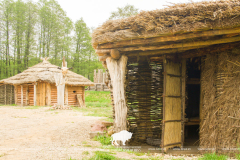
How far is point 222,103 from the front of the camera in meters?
4.45

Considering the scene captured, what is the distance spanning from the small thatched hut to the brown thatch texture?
12.0m

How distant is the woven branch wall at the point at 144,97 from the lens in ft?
20.3

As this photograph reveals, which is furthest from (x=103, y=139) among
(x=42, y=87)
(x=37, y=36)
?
(x=37, y=36)

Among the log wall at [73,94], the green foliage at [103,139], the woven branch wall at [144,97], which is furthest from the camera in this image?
the log wall at [73,94]

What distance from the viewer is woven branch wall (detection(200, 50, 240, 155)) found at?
4.23 metres

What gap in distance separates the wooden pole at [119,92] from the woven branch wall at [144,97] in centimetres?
114

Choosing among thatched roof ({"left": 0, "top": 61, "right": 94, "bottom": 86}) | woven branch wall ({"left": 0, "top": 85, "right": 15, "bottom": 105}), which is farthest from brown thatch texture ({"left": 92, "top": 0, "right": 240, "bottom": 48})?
woven branch wall ({"left": 0, "top": 85, "right": 15, "bottom": 105})

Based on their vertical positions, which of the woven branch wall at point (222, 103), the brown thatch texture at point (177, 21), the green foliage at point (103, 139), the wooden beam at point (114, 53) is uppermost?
the brown thatch texture at point (177, 21)

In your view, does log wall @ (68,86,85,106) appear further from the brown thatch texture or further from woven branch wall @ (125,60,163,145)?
Answer: the brown thatch texture

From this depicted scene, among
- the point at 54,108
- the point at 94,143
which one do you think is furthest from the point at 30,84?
the point at 94,143

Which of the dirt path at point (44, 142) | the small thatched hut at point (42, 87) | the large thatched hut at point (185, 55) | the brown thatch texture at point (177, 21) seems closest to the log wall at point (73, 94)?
the small thatched hut at point (42, 87)

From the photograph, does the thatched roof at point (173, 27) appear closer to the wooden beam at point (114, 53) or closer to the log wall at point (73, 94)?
the wooden beam at point (114, 53)

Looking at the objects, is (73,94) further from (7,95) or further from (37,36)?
(37,36)

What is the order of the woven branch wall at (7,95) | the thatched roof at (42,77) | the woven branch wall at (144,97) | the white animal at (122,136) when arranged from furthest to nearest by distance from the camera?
the woven branch wall at (7,95), the thatched roof at (42,77), the woven branch wall at (144,97), the white animal at (122,136)
